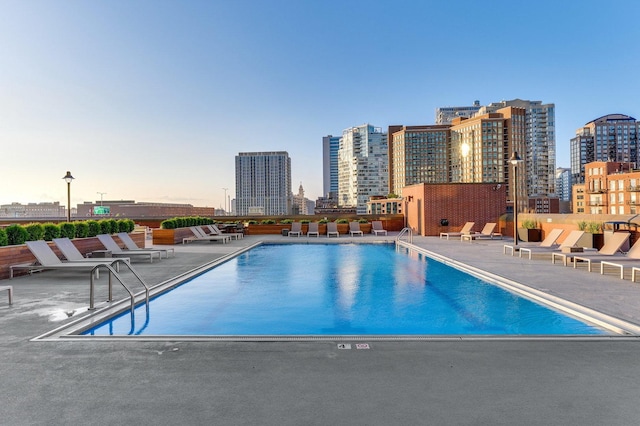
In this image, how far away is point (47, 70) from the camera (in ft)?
60.8

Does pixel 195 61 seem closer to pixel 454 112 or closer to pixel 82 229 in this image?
pixel 82 229

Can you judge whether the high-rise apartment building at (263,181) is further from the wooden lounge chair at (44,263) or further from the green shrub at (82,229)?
the wooden lounge chair at (44,263)

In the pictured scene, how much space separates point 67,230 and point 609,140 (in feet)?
645

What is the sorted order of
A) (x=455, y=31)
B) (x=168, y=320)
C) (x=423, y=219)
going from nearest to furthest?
(x=168, y=320), (x=423, y=219), (x=455, y=31)

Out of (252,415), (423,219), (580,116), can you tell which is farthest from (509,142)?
(252,415)

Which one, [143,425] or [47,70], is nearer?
[143,425]

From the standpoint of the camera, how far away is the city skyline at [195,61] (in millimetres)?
17797

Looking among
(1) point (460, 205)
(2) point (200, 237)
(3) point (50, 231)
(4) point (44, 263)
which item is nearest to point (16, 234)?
(3) point (50, 231)

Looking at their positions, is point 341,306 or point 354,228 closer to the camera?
point 341,306

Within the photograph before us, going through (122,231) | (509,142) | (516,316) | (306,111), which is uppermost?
(509,142)

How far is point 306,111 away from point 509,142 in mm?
105960

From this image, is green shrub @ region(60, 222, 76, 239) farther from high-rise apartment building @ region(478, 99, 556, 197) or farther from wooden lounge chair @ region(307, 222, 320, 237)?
high-rise apartment building @ region(478, 99, 556, 197)

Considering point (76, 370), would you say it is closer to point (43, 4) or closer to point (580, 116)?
point (43, 4)

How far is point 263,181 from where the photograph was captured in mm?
159625
